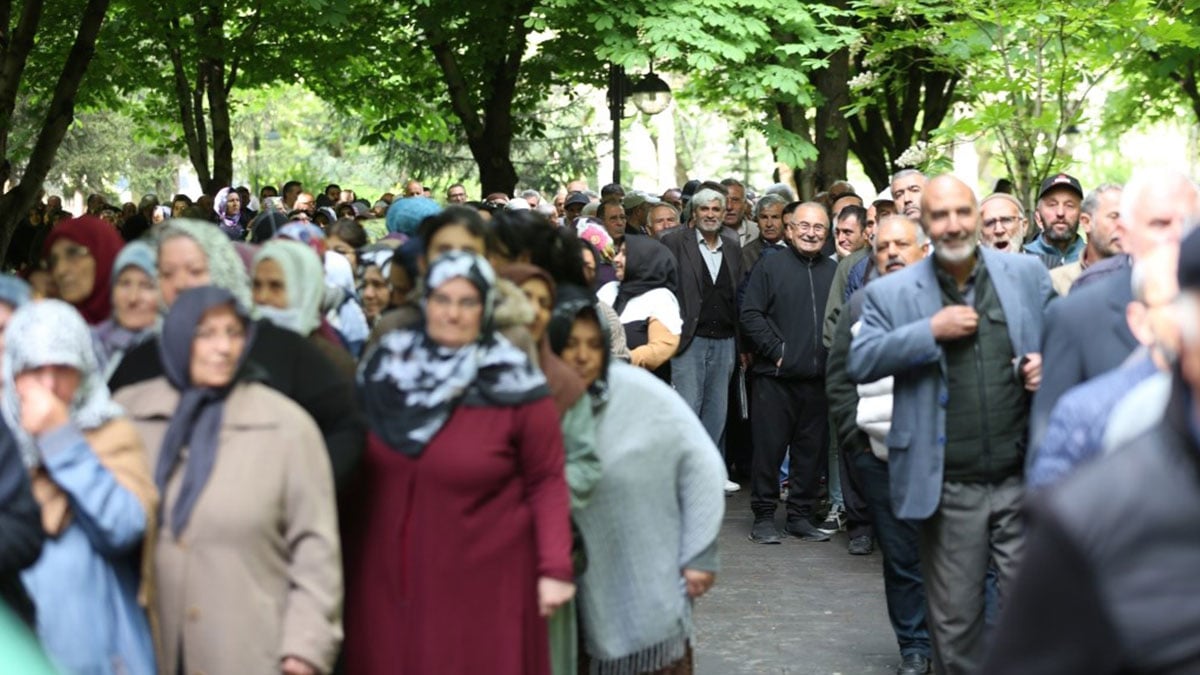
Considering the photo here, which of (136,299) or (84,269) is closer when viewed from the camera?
(136,299)

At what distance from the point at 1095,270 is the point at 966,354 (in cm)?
59

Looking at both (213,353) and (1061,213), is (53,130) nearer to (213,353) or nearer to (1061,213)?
(1061,213)

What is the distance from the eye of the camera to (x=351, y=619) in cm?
642

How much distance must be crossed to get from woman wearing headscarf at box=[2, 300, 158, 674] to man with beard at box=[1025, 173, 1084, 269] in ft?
23.6

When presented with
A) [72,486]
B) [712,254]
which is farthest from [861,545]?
[72,486]

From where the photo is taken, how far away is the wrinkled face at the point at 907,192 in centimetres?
1212

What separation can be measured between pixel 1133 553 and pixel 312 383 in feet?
13.0

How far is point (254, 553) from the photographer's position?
577 cm

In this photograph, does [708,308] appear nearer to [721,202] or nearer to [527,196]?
[721,202]

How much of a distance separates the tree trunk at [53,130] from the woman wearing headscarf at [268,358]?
32.0 feet

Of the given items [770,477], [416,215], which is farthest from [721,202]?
[416,215]

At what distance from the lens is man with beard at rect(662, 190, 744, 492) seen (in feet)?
46.2

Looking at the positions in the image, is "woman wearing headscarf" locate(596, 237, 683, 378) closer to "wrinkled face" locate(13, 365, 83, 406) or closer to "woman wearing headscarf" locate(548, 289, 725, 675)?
"woman wearing headscarf" locate(548, 289, 725, 675)

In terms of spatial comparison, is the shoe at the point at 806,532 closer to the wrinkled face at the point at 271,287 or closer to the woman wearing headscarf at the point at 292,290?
the woman wearing headscarf at the point at 292,290
